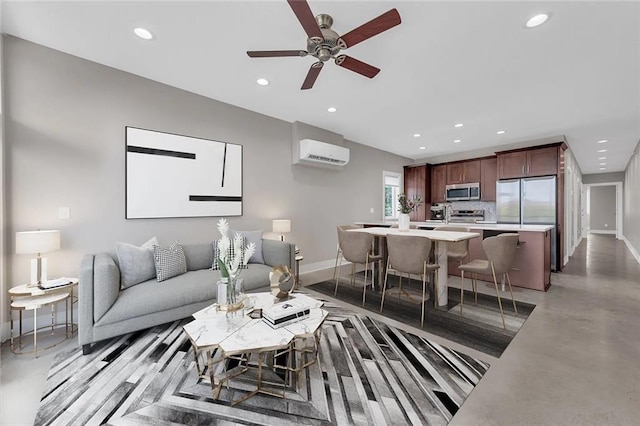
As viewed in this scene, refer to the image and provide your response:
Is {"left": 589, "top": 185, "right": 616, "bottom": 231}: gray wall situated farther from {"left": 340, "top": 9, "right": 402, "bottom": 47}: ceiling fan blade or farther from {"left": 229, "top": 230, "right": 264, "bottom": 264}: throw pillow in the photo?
{"left": 229, "top": 230, "right": 264, "bottom": 264}: throw pillow

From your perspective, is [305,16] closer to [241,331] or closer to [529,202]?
[241,331]

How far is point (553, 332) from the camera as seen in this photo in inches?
98.5

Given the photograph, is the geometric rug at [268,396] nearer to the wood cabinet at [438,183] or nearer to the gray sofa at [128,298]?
the gray sofa at [128,298]

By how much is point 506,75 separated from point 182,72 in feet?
12.0

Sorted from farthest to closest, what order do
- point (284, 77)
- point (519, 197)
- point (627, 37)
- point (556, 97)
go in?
1. point (519, 197)
2. point (556, 97)
3. point (284, 77)
4. point (627, 37)

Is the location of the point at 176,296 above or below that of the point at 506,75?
below

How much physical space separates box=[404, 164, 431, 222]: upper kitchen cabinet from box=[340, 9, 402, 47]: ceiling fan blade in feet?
19.1

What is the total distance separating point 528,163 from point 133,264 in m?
6.93

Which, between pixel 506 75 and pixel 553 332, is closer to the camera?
pixel 553 332

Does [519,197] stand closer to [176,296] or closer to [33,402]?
[176,296]

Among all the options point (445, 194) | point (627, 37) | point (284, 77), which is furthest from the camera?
point (445, 194)

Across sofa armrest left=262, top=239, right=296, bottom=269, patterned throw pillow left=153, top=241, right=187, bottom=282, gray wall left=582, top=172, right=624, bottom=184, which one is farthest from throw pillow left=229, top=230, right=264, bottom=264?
gray wall left=582, top=172, right=624, bottom=184

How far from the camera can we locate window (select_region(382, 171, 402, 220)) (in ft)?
22.4

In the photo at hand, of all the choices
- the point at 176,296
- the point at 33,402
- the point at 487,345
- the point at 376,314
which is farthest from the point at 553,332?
the point at 33,402
